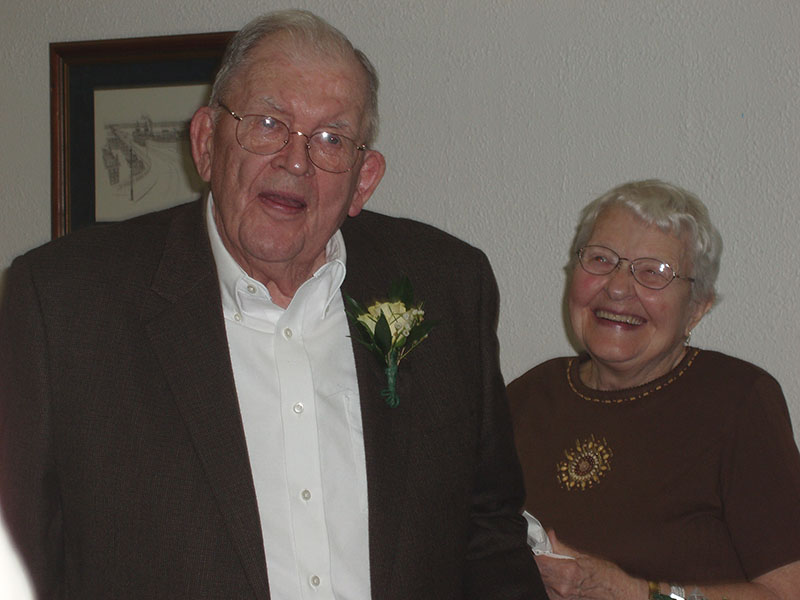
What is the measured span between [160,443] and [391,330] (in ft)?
1.45

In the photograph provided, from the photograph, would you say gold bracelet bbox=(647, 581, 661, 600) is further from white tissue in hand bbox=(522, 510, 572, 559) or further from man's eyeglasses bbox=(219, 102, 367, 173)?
man's eyeglasses bbox=(219, 102, 367, 173)

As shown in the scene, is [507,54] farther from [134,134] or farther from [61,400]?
[61,400]

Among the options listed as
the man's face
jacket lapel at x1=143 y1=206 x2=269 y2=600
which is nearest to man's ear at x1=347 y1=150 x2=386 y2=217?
the man's face

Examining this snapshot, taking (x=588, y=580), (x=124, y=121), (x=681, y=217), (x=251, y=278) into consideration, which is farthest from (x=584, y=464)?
(x=124, y=121)

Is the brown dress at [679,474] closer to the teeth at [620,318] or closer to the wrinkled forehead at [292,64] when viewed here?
the teeth at [620,318]

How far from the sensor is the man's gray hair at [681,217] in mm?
2270

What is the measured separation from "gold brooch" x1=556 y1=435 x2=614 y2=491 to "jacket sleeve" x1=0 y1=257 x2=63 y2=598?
128 cm

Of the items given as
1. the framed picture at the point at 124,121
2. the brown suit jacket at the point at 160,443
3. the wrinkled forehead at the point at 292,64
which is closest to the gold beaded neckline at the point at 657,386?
the brown suit jacket at the point at 160,443

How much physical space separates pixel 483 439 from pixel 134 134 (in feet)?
5.27

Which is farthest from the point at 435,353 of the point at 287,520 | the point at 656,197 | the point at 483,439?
the point at 656,197

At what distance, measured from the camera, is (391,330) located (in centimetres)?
157

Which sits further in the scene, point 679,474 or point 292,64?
point 679,474

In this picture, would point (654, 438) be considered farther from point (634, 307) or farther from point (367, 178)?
point (367, 178)

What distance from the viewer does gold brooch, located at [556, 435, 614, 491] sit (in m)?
2.22
